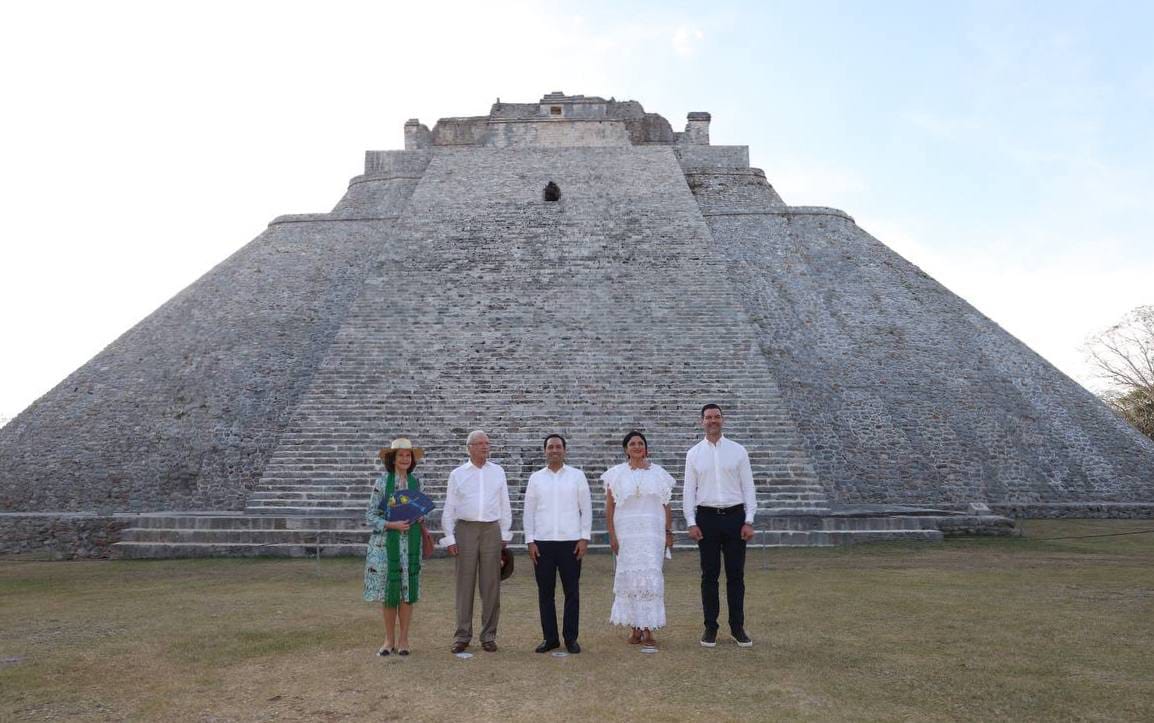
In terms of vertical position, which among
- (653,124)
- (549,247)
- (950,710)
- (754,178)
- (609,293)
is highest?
(653,124)

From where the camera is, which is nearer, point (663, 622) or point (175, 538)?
point (663, 622)

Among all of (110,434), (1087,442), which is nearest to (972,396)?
(1087,442)

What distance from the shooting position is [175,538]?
32.0 ft

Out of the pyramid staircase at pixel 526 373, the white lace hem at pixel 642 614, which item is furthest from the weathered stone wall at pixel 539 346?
the white lace hem at pixel 642 614

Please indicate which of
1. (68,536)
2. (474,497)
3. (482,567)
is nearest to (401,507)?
(474,497)

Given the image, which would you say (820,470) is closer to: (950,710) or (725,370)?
(725,370)

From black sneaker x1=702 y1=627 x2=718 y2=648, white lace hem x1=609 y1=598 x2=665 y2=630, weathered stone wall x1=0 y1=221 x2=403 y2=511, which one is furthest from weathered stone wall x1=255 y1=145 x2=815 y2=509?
black sneaker x1=702 y1=627 x2=718 y2=648

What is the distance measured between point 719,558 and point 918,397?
33.8ft

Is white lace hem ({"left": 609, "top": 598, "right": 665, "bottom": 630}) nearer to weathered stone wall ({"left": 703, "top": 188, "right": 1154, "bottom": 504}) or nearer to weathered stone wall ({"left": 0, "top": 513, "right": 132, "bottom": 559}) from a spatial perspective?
weathered stone wall ({"left": 0, "top": 513, "right": 132, "bottom": 559})

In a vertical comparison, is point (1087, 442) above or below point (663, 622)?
above

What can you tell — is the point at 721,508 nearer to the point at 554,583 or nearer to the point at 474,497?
the point at 554,583

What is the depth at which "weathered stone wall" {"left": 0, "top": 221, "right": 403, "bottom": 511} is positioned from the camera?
12.0 meters

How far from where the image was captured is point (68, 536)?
32.8ft

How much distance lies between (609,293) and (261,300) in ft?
21.5
